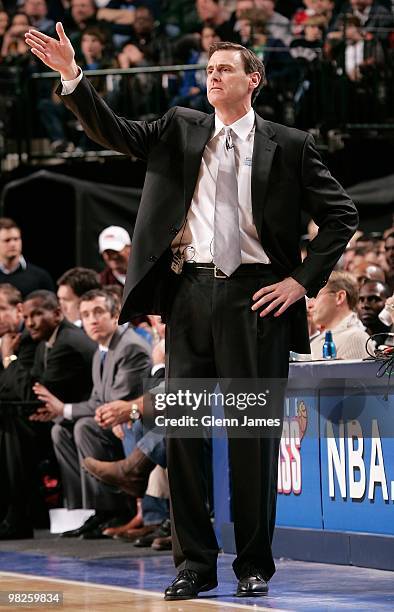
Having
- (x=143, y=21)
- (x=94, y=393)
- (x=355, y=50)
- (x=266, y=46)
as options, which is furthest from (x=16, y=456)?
(x=143, y=21)

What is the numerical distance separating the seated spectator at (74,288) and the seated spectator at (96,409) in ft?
2.98

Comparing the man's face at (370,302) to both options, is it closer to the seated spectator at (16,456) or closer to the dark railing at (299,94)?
the seated spectator at (16,456)

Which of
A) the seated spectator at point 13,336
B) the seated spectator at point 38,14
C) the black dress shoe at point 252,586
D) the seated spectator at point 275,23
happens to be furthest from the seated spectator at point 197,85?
the black dress shoe at point 252,586

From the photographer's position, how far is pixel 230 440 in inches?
233

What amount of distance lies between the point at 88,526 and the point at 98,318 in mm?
1519

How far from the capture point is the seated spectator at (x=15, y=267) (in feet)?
39.0

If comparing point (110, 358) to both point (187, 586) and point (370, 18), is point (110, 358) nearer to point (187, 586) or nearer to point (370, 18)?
point (187, 586)

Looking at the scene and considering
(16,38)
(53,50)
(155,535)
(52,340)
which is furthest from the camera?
(16,38)

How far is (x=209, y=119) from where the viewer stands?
20.0ft

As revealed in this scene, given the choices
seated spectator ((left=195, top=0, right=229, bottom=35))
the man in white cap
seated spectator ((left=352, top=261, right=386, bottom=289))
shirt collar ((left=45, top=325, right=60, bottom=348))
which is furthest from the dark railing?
shirt collar ((left=45, top=325, right=60, bottom=348))

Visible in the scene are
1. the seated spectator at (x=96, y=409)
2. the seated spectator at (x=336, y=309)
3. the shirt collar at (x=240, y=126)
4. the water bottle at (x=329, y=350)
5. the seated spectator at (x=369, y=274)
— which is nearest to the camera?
the shirt collar at (x=240, y=126)

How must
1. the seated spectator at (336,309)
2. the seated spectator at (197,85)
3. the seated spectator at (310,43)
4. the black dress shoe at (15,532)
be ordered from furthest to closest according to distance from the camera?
the seated spectator at (310,43), the seated spectator at (197,85), the black dress shoe at (15,532), the seated spectator at (336,309)

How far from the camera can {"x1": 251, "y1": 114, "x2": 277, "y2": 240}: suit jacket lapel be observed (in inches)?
233

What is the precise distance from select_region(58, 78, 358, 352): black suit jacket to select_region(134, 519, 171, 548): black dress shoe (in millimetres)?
3091
